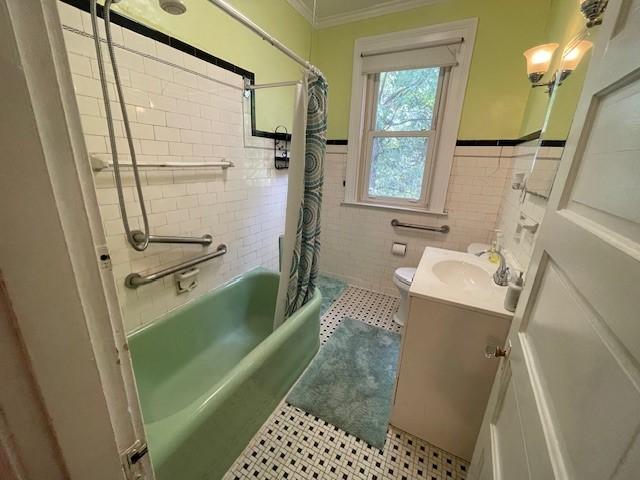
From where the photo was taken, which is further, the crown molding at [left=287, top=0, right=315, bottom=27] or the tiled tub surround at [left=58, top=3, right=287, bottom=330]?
the crown molding at [left=287, top=0, right=315, bottom=27]

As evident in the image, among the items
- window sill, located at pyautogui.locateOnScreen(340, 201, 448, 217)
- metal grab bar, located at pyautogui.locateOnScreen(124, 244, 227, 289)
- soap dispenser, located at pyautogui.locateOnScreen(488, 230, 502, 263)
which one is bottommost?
metal grab bar, located at pyautogui.locateOnScreen(124, 244, 227, 289)

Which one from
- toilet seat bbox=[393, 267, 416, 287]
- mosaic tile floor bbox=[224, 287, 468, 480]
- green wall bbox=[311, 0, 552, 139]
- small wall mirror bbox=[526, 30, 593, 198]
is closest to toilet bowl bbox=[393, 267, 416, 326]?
toilet seat bbox=[393, 267, 416, 287]

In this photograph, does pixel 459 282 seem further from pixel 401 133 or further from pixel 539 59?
pixel 401 133

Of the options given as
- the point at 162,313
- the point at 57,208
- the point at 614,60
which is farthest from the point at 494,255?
the point at 162,313

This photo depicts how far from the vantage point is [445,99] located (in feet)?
6.93

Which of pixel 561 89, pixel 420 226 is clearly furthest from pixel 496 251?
pixel 561 89

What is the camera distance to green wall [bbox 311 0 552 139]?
1.74m

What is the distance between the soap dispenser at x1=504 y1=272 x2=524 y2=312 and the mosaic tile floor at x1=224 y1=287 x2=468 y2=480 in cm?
88

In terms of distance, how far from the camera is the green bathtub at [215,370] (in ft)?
3.03

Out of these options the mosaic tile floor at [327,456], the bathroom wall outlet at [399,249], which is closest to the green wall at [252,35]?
the bathroom wall outlet at [399,249]

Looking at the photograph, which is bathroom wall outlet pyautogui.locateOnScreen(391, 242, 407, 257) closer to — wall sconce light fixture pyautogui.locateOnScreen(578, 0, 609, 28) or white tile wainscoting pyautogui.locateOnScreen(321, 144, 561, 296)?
white tile wainscoting pyautogui.locateOnScreen(321, 144, 561, 296)

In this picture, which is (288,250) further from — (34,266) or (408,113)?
(408,113)

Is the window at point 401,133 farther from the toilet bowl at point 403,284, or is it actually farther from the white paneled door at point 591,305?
the white paneled door at point 591,305

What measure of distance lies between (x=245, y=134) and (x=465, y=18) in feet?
6.05
